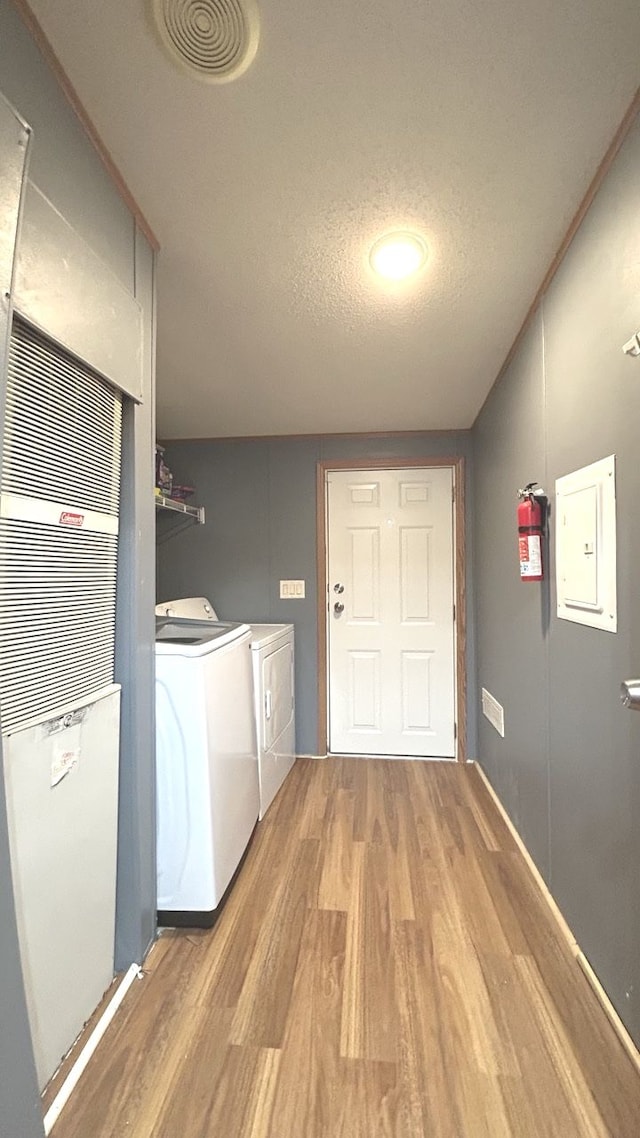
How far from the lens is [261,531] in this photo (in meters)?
3.23

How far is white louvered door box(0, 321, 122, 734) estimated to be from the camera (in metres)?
0.94

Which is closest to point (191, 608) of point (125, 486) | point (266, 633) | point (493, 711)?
point (266, 633)

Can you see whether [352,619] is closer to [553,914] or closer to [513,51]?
[553,914]

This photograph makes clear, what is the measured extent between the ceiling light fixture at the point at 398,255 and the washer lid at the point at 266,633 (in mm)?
1591

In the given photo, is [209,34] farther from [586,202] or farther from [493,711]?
[493,711]

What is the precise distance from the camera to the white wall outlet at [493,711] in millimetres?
2322

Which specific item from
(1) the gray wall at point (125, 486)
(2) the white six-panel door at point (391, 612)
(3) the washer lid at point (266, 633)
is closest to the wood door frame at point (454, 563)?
(2) the white six-panel door at point (391, 612)

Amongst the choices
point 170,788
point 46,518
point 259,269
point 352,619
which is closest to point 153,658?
point 170,788

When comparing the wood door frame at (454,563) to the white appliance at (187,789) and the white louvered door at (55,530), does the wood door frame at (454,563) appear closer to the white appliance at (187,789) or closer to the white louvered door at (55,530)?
the white appliance at (187,789)

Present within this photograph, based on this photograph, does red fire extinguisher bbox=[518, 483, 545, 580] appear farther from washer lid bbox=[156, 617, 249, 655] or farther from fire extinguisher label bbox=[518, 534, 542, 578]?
washer lid bbox=[156, 617, 249, 655]

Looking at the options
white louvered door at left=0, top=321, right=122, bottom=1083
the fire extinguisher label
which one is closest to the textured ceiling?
white louvered door at left=0, top=321, right=122, bottom=1083

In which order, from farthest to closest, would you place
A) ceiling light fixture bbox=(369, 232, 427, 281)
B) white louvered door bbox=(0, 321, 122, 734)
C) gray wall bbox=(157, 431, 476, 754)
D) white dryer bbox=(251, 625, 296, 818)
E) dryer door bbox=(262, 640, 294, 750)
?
gray wall bbox=(157, 431, 476, 754)
dryer door bbox=(262, 640, 294, 750)
white dryer bbox=(251, 625, 296, 818)
ceiling light fixture bbox=(369, 232, 427, 281)
white louvered door bbox=(0, 321, 122, 734)

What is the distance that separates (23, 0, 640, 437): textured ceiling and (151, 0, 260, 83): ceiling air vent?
0.09 ft

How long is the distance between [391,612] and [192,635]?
1.62m
